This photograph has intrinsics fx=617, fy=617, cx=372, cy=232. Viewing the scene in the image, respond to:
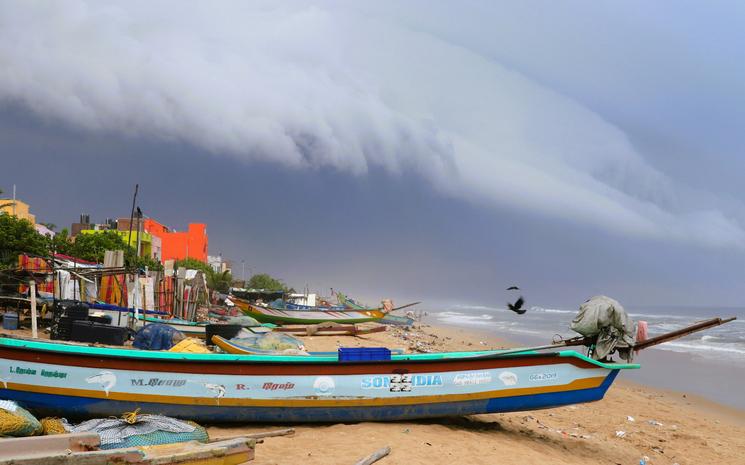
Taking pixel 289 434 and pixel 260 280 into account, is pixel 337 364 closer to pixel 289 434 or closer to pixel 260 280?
pixel 289 434

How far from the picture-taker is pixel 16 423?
19.4ft

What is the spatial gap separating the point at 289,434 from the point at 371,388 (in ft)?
3.98

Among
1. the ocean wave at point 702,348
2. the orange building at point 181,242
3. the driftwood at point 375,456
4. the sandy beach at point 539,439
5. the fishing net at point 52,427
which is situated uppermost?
the orange building at point 181,242

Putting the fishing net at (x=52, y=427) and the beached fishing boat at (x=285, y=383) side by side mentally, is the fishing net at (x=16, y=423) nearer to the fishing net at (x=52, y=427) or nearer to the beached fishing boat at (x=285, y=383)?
the fishing net at (x=52, y=427)

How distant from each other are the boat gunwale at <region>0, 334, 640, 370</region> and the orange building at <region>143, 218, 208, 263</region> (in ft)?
178

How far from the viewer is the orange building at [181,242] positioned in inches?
2437

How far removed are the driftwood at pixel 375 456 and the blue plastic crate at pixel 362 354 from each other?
1.51 m

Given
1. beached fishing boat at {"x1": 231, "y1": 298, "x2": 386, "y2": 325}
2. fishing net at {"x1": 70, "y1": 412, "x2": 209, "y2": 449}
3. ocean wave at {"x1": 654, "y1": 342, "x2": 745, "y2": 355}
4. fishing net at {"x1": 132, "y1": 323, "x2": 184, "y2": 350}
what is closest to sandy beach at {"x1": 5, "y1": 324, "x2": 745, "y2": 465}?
fishing net at {"x1": 70, "y1": 412, "x2": 209, "y2": 449}

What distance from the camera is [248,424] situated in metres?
8.12

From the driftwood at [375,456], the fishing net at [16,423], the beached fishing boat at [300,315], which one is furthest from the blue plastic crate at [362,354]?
the beached fishing boat at [300,315]

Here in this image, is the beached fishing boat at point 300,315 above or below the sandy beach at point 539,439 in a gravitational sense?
above

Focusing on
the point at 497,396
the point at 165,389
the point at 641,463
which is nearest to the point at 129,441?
the point at 165,389

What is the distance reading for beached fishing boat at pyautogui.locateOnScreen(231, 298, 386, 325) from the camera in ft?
91.2

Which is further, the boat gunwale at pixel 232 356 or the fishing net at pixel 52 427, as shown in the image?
the boat gunwale at pixel 232 356
